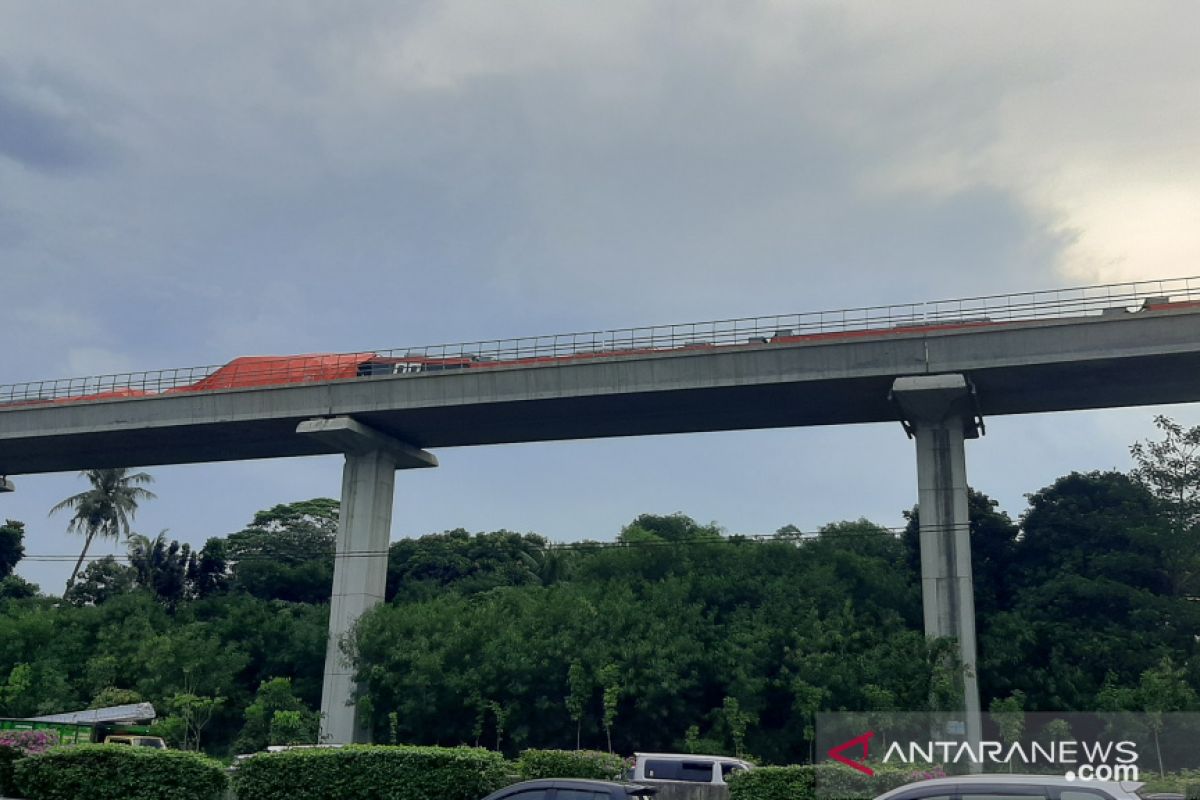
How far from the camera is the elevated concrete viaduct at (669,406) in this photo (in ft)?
124

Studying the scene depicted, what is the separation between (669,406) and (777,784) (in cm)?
2372

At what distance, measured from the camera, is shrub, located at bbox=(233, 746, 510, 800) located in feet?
68.2

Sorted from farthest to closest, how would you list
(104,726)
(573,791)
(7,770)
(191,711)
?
(191,711) < (104,726) < (7,770) < (573,791)

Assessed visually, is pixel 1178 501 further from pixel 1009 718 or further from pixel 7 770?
pixel 7 770

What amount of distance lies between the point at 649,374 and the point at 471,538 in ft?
134

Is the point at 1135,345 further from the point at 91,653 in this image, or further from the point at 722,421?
the point at 91,653

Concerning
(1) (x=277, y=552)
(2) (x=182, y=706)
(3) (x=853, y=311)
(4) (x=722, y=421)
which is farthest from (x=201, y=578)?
(3) (x=853, y=311)

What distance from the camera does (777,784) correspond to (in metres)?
20.8

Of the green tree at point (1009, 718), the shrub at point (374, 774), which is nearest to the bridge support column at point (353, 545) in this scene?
the shrub at point (374, 774)

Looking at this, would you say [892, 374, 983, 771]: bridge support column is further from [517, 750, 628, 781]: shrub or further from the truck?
the truck

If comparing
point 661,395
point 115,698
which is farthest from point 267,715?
point 661,395

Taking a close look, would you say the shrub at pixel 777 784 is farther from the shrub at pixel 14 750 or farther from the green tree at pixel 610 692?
the green tree at pixel 610 692

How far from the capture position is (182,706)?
44531 mm

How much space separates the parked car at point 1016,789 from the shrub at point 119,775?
15.7 meters
